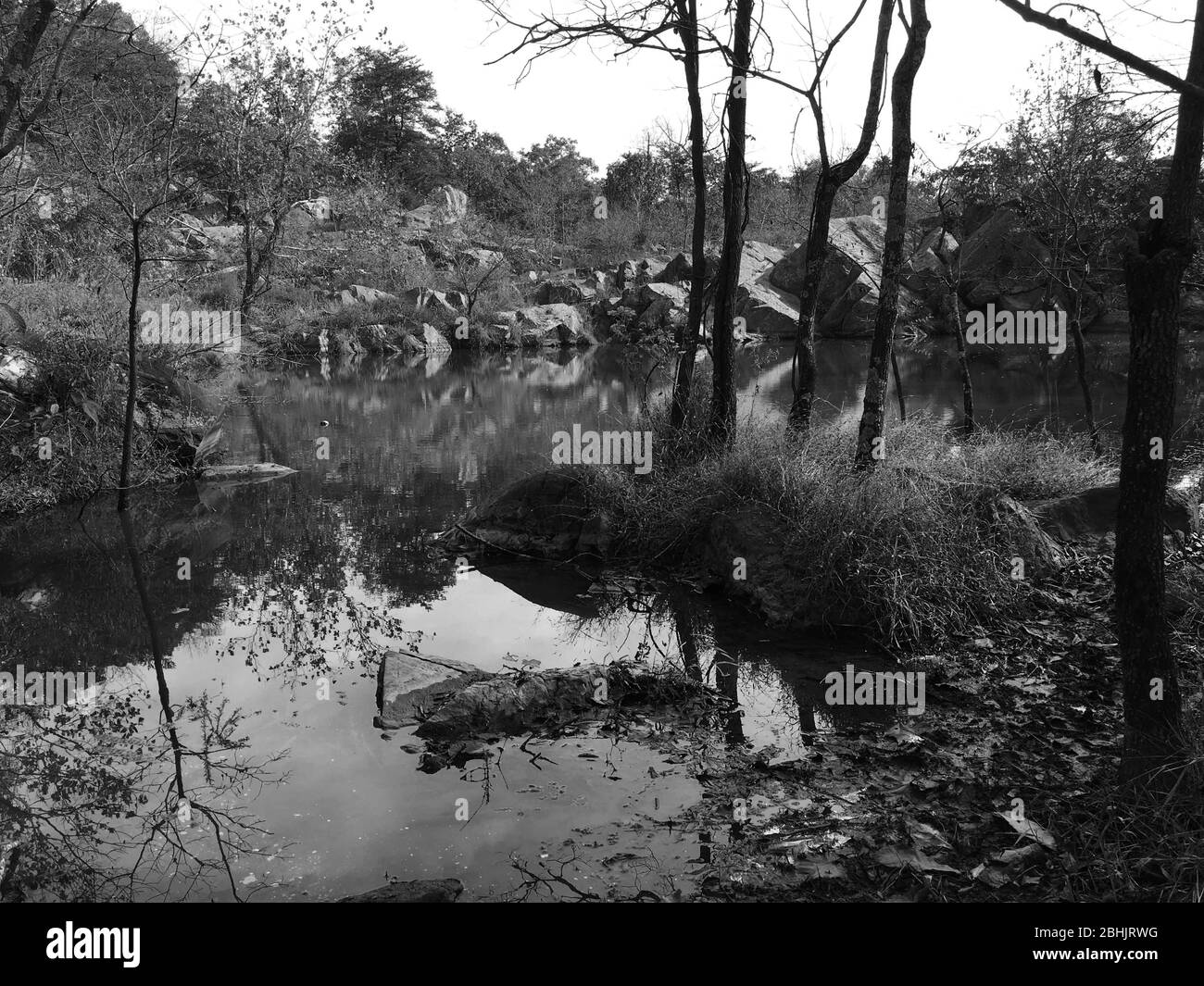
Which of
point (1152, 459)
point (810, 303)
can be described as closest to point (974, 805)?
point (1152, 459)

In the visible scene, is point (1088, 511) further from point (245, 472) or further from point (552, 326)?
point (552, 326)

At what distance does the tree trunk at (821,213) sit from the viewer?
926 centimetres

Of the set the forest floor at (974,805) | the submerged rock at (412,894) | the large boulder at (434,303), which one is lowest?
the submerged rock at (412,894)

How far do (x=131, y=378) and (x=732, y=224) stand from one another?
22.9 ft

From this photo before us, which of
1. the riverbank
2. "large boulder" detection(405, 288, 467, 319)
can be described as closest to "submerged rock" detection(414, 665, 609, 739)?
the riverbank

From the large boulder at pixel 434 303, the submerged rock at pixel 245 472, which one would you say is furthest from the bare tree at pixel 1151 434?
the large boulder at pixel 434 303

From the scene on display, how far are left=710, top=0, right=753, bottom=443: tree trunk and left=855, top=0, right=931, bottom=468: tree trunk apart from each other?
172 cm

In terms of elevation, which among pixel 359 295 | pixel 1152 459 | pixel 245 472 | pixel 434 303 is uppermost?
pixel 359 295

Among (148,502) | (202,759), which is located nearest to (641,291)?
(148,502)

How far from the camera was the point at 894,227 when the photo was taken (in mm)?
7785
